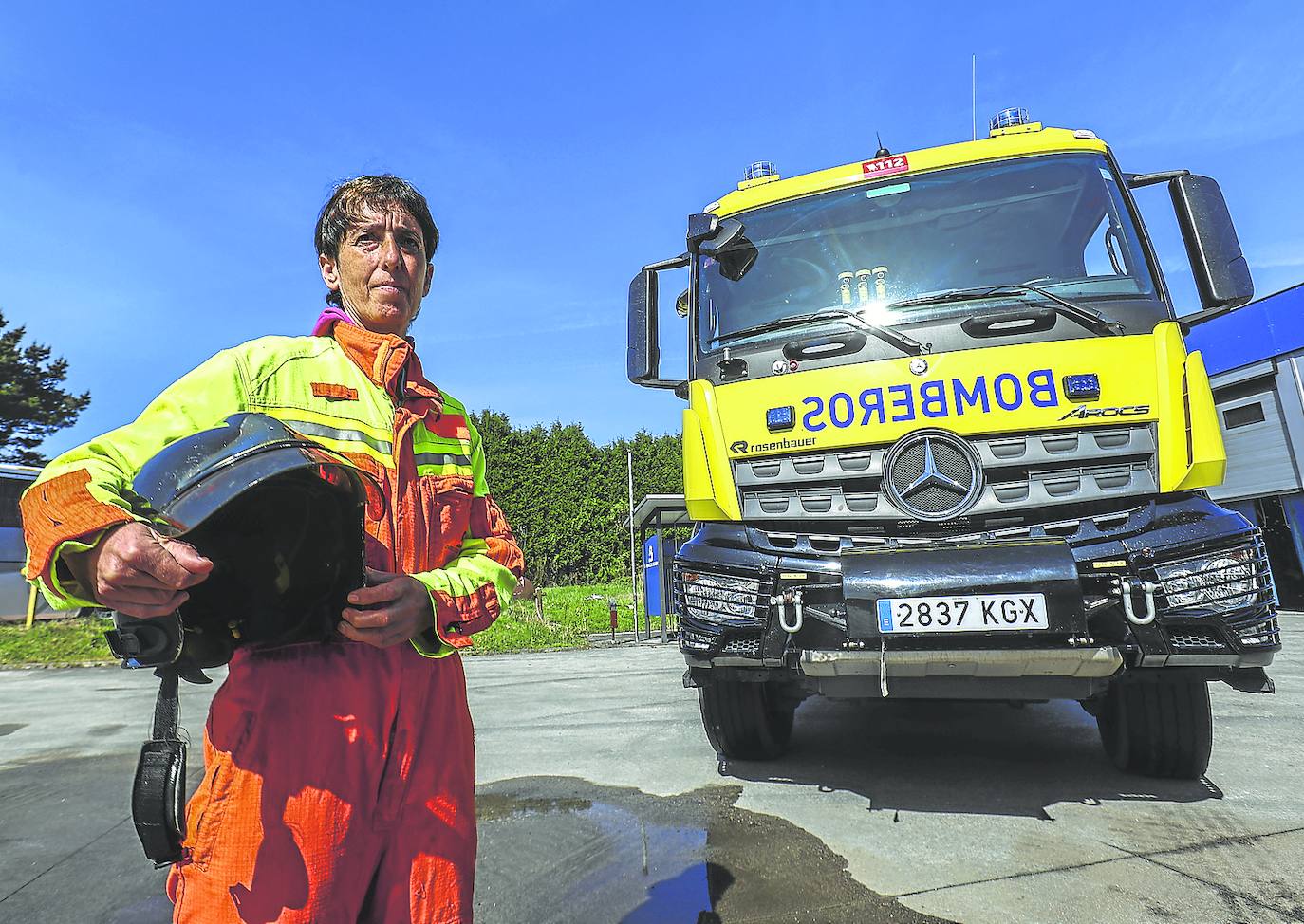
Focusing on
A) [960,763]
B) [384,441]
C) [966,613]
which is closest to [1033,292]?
[966,613]

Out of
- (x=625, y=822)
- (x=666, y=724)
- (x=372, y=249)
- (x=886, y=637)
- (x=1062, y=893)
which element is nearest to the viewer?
(x=372, y=249)

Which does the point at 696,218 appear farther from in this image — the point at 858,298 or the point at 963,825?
the point at 963,825

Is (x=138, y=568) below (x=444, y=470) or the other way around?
below

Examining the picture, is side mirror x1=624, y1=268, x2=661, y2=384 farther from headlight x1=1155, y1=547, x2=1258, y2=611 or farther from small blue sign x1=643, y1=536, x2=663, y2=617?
small blue sign x1=643, y1=536, x2=663, y2=617

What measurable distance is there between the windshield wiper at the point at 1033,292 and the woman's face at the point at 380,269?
102 inches

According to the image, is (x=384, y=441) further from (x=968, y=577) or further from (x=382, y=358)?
(x=968, y=577)

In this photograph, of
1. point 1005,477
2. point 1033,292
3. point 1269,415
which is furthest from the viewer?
point 1269,415

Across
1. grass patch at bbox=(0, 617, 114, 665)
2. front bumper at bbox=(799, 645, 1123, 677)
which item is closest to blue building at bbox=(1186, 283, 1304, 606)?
front bumper at bbox=(799, 645, 1123, 677)

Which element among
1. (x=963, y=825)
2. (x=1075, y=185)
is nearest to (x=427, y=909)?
(x=963, y=825)

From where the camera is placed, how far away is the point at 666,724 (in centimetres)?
529

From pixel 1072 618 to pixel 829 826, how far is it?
1236 millimetres

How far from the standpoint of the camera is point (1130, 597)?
2801mm

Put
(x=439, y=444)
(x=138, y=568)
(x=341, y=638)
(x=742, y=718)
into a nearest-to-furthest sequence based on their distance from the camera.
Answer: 1. (x=138, y=568)
2. (x=341, y=638)
3. (x=439, y=444)
4. (x=742, y=718)

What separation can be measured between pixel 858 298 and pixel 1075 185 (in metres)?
1.21
